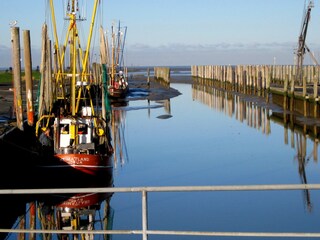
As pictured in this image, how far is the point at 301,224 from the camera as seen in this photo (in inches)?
622

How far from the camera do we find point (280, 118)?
43.2 m

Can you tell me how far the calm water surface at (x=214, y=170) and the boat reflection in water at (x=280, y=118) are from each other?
11 cm

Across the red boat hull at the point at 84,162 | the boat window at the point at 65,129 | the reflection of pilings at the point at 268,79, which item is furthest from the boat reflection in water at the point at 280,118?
the boat window at the point at 65,129

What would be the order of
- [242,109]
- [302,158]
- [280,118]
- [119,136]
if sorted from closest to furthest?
[302,158], [119,136], [280,118], [242,109]

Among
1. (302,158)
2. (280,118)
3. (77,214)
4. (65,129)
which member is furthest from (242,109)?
(77,214)

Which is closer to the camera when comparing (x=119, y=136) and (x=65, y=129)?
(x=65, y=129)

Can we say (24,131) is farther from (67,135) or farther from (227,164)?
(227,164)

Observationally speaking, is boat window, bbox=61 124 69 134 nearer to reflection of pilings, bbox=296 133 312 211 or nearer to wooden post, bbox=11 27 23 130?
wooden post, bbox=11 27 23 130

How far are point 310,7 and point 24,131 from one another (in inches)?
1386

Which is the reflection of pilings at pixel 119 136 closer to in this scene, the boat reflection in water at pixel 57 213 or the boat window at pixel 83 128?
the boat window at pixel 83 128

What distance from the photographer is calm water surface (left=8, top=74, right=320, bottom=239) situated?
16.3 m

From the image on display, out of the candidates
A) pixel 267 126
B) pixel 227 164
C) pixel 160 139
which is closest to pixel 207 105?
pixel 267 126

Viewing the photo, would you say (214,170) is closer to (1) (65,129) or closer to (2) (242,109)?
(1) (65,129)

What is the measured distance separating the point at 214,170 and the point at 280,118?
1987 centimetres
